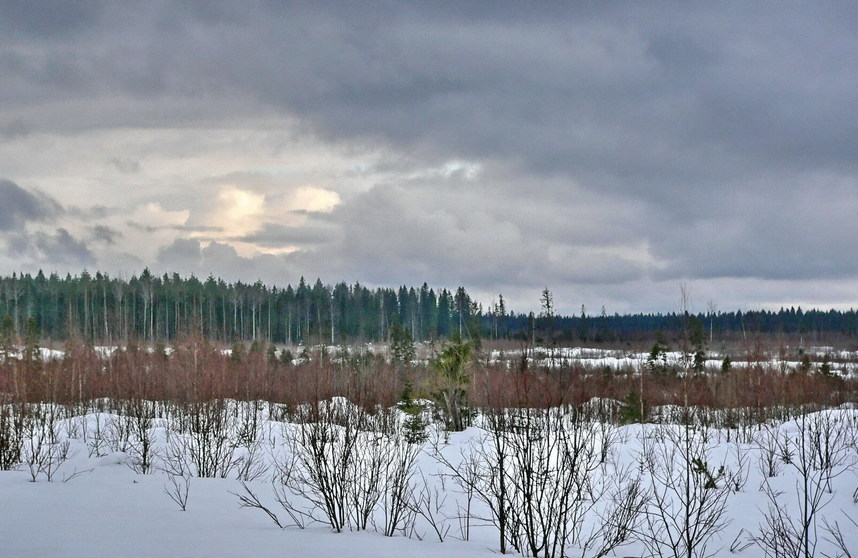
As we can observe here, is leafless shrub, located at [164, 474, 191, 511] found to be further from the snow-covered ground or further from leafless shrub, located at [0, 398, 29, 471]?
leafless shrub, located at [0, 398, 29, 471]

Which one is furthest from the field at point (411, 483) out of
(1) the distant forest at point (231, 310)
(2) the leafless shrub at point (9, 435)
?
(1) the distant forest at point (231, 310)

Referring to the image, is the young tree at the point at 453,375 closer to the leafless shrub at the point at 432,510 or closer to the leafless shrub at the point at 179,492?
the leafless shrub at the point at 432,510

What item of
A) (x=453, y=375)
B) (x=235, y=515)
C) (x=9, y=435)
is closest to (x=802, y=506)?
(x=235, y=515)

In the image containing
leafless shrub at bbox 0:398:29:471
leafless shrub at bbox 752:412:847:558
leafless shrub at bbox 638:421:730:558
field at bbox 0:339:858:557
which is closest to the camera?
leafless shrub at bbox 752:412:847:558

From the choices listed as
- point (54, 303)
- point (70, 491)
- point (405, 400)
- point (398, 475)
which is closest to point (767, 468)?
point (405, 400)

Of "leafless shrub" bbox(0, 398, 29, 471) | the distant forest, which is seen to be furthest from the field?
the distant forest

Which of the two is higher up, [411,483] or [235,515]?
[235,515]

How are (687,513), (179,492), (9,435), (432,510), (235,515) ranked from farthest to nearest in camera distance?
(9,435) < (432,510) < (179,492) < (235,515) < (687,513)

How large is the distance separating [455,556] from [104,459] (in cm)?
1587

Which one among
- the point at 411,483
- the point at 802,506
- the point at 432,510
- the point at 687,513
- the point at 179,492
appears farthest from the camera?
the point at 411,483

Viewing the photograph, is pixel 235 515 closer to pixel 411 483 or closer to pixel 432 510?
pixel 432 510

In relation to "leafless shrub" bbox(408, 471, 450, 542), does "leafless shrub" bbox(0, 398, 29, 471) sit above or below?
above

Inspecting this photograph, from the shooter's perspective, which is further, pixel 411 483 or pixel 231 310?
pixel 231 310

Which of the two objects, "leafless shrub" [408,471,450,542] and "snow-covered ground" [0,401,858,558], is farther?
"leafless shrub" [408,471,450,542]
